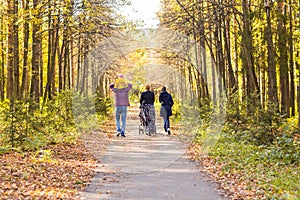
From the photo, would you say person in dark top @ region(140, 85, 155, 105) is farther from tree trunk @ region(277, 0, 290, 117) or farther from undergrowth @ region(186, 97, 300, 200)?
tree trunk @ region(277, 0, 290, 117)

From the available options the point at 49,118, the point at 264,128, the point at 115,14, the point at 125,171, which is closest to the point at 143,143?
the point at 49,118

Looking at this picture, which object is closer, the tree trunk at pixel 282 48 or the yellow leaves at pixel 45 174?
the yellow leaves at pixel 45 174

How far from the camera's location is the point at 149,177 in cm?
877

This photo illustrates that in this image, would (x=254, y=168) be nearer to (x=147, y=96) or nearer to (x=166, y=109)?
(x=147, y=96)

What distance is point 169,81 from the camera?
43531 mm

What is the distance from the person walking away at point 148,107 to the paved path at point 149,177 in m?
3.52

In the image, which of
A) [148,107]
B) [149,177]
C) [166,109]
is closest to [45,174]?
[149,177]

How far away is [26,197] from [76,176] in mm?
1877

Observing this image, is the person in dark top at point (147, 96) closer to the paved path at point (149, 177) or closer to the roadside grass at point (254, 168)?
the paved path at point (149, 177)

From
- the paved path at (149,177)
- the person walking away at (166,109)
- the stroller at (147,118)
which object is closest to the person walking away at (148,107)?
the stroller at (147,118)

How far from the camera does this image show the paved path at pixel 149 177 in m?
7.32

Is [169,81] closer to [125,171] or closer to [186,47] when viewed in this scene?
[186,47]

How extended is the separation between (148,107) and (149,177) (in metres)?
8.42

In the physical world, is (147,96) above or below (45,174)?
above
